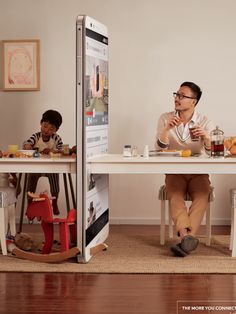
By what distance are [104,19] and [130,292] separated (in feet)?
10.8

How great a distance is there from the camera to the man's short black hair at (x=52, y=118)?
6.11 metres

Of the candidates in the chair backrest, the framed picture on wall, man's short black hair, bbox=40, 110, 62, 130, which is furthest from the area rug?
the framed picture on wall

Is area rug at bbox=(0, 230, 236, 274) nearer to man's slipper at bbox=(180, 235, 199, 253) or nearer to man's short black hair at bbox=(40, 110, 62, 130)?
man's slipper at bbox=(180, 235, 199, 253)

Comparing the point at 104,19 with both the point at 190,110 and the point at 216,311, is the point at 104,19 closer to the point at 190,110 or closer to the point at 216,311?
the point at 190,110

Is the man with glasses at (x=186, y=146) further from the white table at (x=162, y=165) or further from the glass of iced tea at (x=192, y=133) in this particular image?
the white table at (x=162, y=165)

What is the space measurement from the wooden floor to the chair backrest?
51 centimetres

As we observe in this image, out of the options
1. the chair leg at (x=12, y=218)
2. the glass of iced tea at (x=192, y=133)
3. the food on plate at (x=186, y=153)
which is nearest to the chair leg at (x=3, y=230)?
the chair leg at (x=12, y=218)

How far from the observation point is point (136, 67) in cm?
671

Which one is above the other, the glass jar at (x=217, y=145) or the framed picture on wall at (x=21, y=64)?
the framed picture on wall at (x=21, y=64)

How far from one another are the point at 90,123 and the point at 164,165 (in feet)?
1.94

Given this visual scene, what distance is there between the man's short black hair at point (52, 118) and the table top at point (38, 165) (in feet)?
3.40

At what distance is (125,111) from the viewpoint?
673cm

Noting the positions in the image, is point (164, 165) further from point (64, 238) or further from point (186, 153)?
point (64, 238)

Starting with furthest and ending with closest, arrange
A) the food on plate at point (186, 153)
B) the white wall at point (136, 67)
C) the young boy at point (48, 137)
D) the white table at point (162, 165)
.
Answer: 1. the white wall at point (136, 67)
2. the young boy at point (48, 137)
3. the food on plate at point (186, 153)
4. the white table at point (162, 165)
